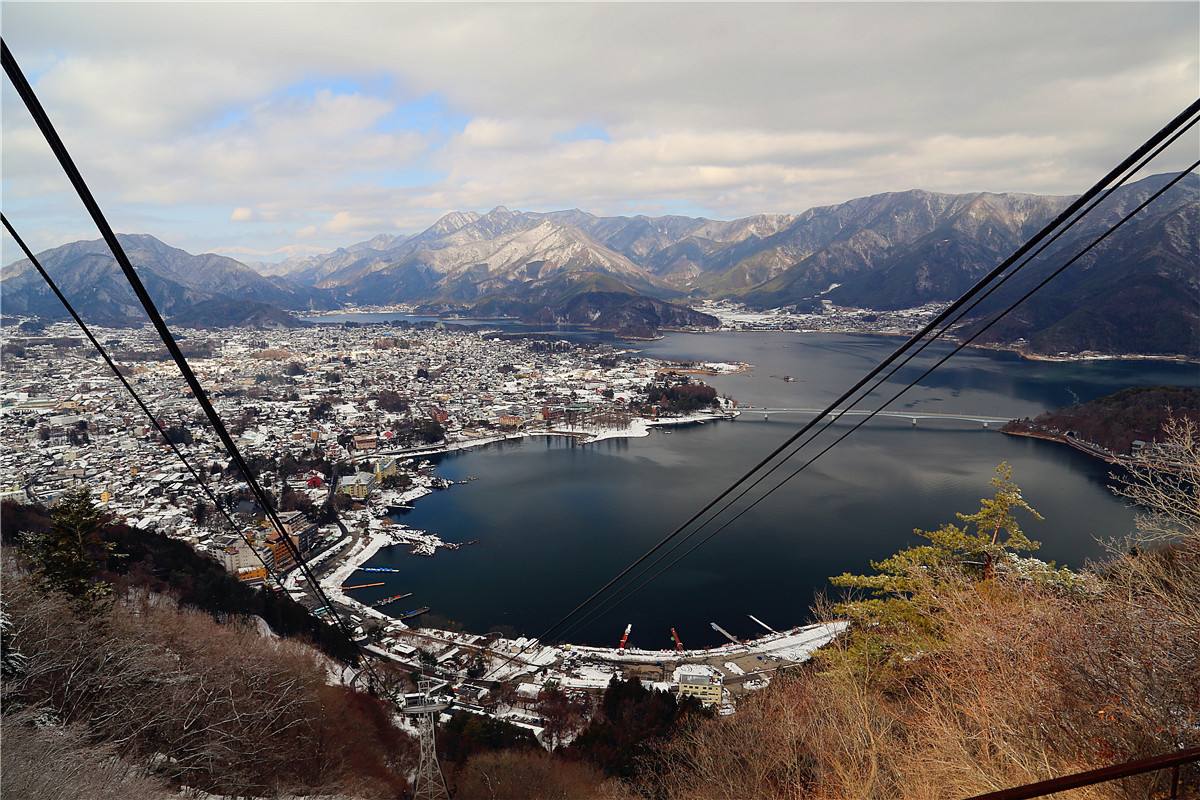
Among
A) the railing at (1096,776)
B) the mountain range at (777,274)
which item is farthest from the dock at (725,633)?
the mountain range at (777,274)

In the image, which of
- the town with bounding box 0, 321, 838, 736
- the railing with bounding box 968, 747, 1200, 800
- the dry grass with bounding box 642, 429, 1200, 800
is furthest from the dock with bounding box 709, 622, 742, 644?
the railing with bounding box 968, 747, 1200, 800

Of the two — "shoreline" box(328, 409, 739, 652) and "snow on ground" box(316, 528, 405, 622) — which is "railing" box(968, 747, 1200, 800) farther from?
"snow on ground" box(316, 528, 405, 622)

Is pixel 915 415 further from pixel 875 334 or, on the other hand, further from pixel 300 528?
pixel 875 334

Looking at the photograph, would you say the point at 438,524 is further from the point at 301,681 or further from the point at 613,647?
the point at 301,681

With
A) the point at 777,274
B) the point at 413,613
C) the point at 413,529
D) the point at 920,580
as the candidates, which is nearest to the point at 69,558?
the point at 413,613

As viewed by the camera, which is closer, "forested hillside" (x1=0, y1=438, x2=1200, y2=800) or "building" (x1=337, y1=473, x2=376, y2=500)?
"forested hillside" (x1=0, y1=438, x2=1200, y2=800)

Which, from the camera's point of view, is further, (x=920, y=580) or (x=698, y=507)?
(x=698, y=507)

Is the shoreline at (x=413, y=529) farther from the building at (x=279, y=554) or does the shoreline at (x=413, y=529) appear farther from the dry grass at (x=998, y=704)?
the dry grass at (x=998, y=704)
